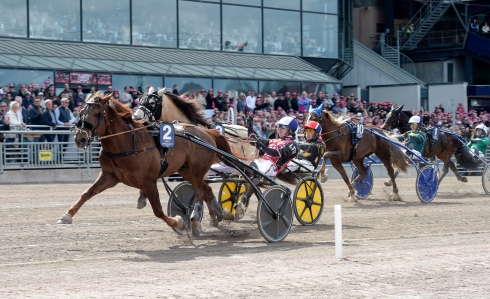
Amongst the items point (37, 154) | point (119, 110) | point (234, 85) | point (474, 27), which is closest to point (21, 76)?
point (37, 154)

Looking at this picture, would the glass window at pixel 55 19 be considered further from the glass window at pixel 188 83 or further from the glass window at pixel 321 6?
the glass window at pixel 321 6

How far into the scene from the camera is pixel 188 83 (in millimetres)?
26250

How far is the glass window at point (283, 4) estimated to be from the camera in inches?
1211

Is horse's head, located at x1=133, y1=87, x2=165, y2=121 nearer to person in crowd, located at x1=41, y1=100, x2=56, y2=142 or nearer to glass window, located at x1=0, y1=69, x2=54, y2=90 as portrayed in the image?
person in crowd, located at x1=41, y1=100, x2=56, y2=142

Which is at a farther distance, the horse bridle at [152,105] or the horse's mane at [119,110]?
the horse bridle at [152,105]

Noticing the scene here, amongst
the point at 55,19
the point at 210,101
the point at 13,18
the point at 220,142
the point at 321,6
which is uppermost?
the point at 321,6

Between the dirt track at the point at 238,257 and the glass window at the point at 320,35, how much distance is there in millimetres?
19228

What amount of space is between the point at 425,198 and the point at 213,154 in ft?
21.7

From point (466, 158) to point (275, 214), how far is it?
10.4 metres

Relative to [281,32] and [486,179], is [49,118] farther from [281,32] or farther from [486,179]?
[281,32]

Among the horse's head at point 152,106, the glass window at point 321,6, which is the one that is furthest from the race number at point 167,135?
the glass window at point 321,6

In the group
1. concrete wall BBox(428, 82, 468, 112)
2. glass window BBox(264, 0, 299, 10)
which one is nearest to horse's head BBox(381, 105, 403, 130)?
glass window BBox(264, 0, 299, 10)

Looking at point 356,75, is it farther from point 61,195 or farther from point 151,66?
point 61,195

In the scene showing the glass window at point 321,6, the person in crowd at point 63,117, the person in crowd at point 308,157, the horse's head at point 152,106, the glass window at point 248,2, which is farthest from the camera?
the glass window at point 321,6
